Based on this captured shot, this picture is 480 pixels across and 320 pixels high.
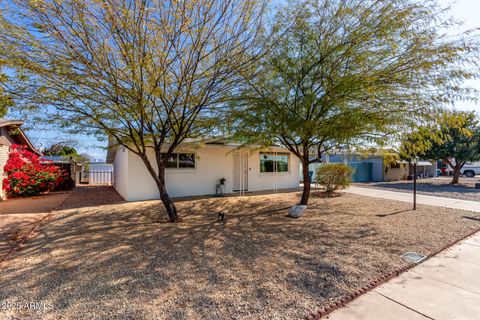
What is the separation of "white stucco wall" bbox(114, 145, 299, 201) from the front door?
233 millimetres

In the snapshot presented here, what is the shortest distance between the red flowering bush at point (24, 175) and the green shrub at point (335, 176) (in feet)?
47.8

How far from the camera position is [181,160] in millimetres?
11109

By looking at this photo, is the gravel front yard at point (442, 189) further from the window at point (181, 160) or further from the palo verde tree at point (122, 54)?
the palo verde tree at point (122, 54)

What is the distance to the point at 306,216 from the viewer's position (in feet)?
24.2

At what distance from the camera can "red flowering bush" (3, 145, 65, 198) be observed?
1089 centimetres

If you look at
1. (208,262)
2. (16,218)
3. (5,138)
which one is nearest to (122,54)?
(208,262)

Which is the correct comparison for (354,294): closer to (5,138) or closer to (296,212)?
(296,212)

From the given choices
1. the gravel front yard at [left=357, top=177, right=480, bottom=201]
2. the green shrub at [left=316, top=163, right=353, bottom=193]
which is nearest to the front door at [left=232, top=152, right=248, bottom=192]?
the green shrub at [left=316, top=163, right=353, bottom=193]

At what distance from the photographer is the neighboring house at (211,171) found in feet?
33.1

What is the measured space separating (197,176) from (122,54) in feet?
24.4

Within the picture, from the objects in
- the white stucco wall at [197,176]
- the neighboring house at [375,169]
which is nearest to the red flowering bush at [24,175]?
the white stucco wall at [197,176]

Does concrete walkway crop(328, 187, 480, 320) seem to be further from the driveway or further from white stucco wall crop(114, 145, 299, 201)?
white stucco wall crop(114, 145, 299, 201)

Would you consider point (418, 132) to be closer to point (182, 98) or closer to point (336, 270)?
point (336, 270)

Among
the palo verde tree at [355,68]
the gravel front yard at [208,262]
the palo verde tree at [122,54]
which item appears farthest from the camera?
→ the palo verde tree at [355,68]
